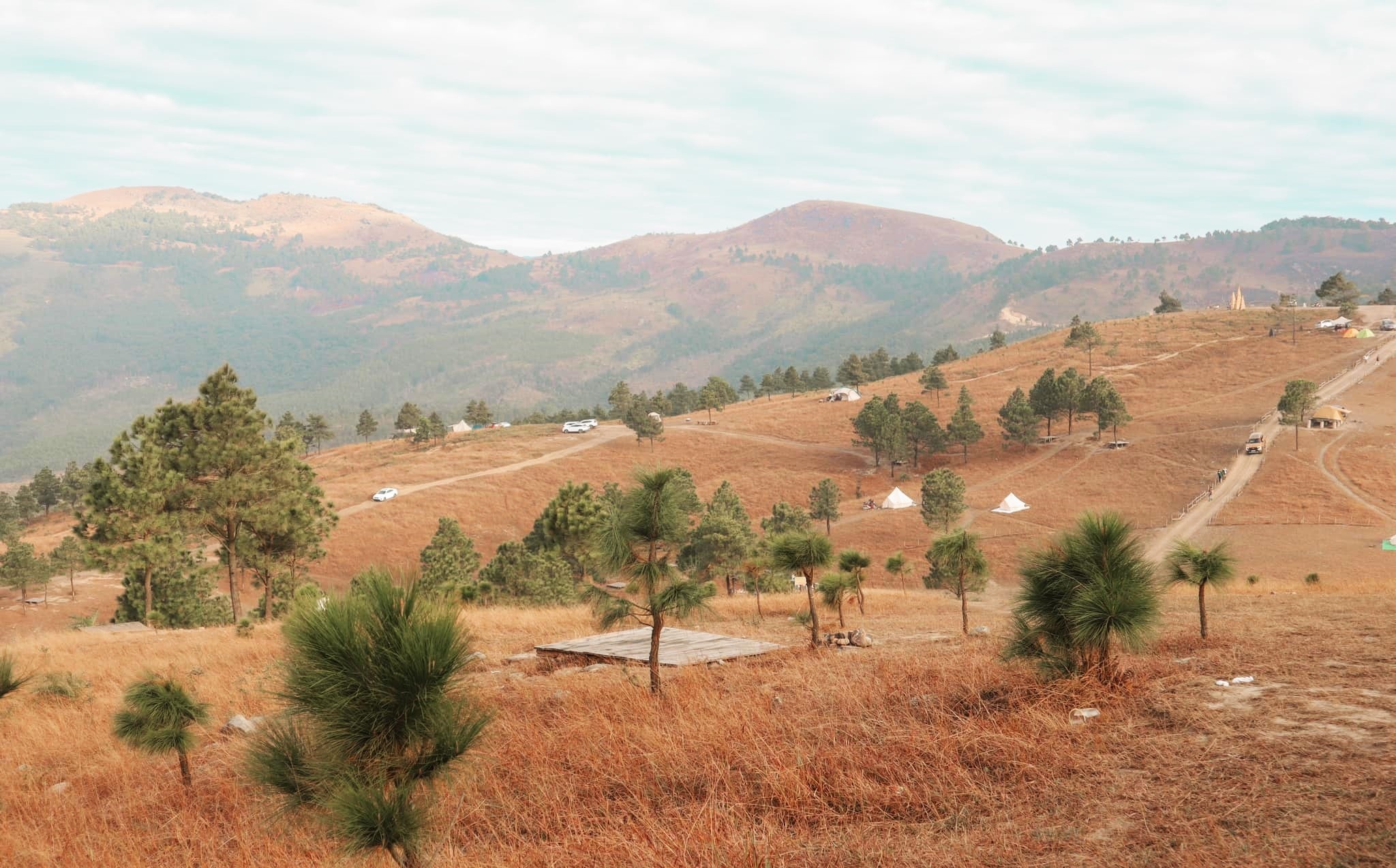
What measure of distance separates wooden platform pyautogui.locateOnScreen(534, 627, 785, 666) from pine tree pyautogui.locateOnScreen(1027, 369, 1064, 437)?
6970cm

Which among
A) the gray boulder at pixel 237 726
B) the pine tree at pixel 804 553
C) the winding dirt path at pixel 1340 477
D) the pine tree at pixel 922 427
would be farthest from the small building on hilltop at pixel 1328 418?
the gray boulder at pixel 237 726

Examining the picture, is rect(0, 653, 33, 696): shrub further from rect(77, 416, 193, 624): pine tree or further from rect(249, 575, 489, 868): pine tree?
rect(77, 416, 193, 624): pine tree

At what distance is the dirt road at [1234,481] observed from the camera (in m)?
49.4

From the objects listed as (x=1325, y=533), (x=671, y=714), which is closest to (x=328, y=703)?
(x=671, y=714)

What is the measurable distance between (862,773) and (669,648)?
23.0 feet

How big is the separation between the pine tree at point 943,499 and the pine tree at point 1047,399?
94.0ft

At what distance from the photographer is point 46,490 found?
96.8m

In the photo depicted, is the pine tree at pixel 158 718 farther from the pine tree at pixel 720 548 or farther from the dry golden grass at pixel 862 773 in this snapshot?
the pine tree at pixel 720 548

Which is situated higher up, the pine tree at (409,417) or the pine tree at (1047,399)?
the pine tree at (409,417)

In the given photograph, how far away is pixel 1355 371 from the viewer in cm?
8762

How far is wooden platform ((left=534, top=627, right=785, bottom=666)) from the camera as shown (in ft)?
39.2

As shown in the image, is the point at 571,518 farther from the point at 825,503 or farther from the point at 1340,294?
the point at 1340,294

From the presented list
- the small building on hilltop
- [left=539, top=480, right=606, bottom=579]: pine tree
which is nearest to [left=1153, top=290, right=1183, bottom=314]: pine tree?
the small building on hilltop

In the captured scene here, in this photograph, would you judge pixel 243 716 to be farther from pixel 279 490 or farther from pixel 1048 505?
pixel 1048 505
